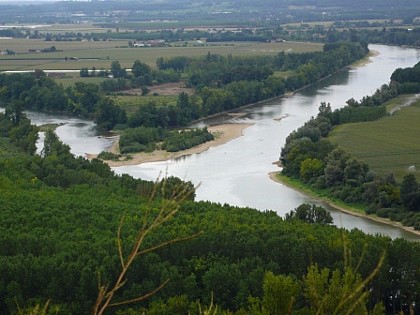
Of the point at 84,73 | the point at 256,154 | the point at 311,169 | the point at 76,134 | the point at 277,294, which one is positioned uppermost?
the point at 277,294

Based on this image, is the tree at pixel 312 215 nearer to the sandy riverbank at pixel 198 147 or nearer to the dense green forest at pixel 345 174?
the dense green forest at pixel 345 174

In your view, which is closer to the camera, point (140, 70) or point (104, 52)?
point (140, 70)

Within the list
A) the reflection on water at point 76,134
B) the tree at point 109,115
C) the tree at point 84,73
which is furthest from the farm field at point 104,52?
the tree at point 109,115

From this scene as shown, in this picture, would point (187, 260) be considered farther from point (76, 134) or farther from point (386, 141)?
point (76, 134)

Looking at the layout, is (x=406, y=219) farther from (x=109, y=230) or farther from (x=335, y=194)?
(x=109, y=230)

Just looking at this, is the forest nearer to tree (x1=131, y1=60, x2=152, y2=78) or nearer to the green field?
tree (x1=131, y1=60, x2=152, y2=78)

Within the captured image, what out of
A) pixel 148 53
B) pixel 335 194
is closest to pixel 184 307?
pixel 335 194

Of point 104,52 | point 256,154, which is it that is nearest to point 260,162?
point 256,154
